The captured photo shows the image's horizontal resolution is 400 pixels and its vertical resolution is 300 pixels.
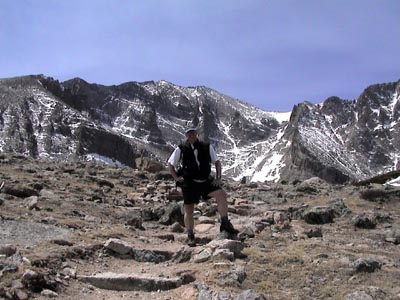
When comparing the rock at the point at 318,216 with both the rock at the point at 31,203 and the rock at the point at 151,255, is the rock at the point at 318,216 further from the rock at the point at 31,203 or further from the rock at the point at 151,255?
the rock at the point at 31,203

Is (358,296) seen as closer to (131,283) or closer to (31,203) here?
(131,283)

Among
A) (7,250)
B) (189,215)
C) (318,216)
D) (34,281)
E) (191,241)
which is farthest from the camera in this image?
(318,216)

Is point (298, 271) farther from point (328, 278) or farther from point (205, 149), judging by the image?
point (205, 149)

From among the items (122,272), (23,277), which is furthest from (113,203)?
(23,277)

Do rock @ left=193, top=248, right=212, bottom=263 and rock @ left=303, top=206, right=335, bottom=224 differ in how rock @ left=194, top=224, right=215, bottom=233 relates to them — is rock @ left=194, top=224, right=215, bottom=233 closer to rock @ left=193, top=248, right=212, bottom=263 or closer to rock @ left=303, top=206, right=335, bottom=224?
rock @ left=303, top=206, right=335, bottom=224

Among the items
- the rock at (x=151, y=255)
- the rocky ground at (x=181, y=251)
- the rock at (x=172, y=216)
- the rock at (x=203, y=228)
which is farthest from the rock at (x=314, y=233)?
the rock at (x=151, y=255)

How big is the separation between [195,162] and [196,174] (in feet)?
0.80

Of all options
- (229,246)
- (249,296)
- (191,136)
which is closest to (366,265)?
(229,246)

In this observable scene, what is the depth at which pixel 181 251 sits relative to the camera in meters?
10.1

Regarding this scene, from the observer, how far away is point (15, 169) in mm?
22531

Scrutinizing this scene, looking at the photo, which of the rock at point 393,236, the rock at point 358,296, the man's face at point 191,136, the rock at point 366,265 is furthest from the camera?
the rock at point 393,236

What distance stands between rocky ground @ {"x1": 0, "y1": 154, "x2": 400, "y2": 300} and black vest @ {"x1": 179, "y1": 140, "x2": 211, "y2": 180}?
1303mm

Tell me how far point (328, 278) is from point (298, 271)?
1.71 ft

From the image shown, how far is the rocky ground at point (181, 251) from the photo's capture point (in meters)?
8.04
